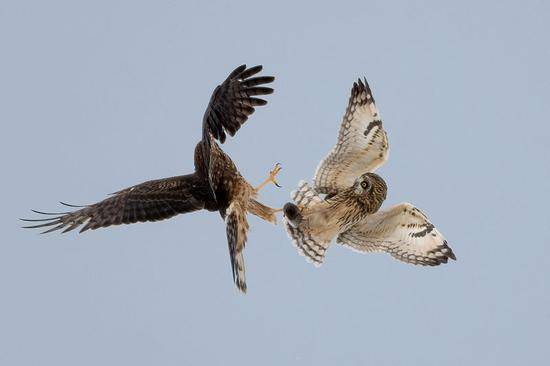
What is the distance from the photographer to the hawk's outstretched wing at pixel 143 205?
10.4 metres

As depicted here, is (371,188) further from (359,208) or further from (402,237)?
(402,237)

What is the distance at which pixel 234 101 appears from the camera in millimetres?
10094

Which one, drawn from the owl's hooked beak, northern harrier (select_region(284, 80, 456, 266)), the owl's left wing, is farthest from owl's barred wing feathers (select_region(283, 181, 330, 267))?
the owl's left wing

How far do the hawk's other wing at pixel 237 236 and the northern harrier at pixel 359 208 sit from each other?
1.47 feet

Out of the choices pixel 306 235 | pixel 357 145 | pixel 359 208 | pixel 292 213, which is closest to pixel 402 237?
pixel 359 208

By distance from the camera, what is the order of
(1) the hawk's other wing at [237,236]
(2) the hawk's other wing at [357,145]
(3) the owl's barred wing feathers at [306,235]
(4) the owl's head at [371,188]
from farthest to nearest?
(3) the owl's barred wing feathers at [306,235], (4) the owl's head at [371,188], (2) the hawk's other wing at [357,145], (1) the hawk's other wing at [237,236]

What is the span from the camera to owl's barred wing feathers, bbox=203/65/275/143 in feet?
32.7

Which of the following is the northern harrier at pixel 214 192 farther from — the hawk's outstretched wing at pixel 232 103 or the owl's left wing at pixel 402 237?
the owl's left wing at pixel 402 237

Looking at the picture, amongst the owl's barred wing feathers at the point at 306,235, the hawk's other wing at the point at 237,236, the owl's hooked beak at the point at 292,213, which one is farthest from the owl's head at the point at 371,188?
the hawk's other wing at the point at 237,236

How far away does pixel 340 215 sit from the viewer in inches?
417

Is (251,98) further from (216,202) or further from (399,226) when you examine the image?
(399,226)

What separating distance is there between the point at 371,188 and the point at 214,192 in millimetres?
1505

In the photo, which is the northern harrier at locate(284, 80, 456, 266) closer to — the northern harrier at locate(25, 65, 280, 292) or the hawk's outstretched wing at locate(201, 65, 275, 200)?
the northern harrier at locate(25, 65, 280, 292)

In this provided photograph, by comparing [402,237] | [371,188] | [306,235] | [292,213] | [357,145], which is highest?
[357,145]
